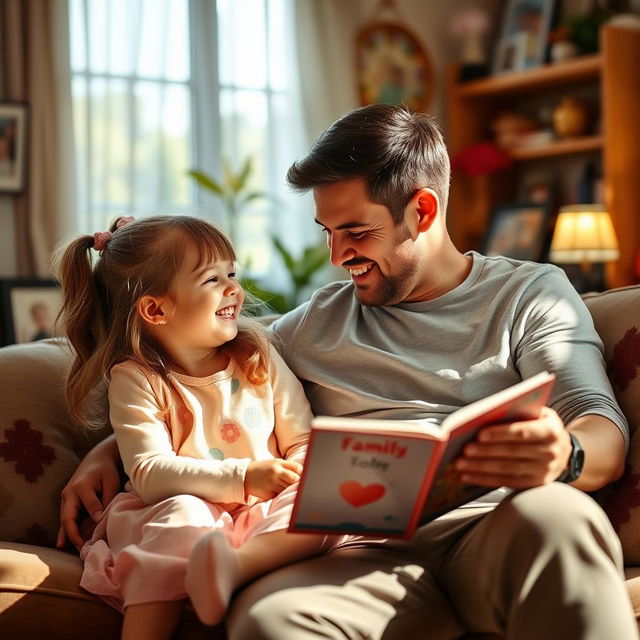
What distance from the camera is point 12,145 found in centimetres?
428

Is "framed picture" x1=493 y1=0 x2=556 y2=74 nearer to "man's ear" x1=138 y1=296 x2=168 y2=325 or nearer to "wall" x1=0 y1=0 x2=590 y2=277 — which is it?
"wall" x1=0 y1=0 x2=590 y2=277

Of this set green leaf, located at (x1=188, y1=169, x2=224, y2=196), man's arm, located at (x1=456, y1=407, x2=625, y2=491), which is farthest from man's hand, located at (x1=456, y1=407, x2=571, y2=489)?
green leaf, located at (x1=188, y1=169, x2=224, y2=196)

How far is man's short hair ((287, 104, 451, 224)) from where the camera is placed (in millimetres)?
1811

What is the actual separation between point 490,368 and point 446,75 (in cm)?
408

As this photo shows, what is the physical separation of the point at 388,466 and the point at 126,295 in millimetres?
708

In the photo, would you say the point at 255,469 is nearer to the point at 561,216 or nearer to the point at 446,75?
the point at 561,216

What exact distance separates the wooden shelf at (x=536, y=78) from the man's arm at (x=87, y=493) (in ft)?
11.8

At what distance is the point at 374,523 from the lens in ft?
4.41

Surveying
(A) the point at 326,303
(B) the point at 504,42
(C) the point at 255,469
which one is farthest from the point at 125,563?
(B) the point at 504,42

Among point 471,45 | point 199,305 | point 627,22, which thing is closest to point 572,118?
point 627,22

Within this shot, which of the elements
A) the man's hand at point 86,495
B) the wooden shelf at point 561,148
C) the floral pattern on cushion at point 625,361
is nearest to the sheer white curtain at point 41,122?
the wooden shelf at point 561,148

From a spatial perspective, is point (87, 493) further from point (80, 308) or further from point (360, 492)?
point (360, 492)

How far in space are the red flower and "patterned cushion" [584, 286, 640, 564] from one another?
0.66 meters

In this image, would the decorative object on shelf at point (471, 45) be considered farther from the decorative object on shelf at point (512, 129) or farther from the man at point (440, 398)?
the man at point (440, 398)
